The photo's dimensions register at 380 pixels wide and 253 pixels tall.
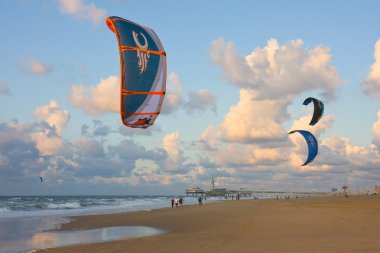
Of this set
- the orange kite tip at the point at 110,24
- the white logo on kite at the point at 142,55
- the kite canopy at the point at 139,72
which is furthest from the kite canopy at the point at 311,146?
the orange kite tip at the point at 110,24

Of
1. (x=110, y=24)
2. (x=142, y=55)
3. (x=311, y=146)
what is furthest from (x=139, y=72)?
(x=311, y=146)

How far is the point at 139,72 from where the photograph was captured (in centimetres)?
1292

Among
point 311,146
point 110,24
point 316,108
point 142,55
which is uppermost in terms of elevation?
point 316,108

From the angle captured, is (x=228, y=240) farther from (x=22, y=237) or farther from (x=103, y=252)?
(x=22, y=237)

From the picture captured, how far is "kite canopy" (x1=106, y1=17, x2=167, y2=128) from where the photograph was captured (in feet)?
40.9

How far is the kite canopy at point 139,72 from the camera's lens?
1247cm

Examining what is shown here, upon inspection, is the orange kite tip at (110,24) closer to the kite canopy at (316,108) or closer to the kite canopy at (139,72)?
the kite canopy at (139,72)

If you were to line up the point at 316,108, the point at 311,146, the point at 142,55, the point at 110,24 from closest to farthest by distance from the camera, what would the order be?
the point at 110,24 < the point at 142,55 < the point at 316,108 < the point at 311,146

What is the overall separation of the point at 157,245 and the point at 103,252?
2032 mm

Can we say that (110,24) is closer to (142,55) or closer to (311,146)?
(142,55)

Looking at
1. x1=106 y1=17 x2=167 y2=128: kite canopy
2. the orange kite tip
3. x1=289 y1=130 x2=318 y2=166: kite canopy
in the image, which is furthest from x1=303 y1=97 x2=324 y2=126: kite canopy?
the orange kite tip

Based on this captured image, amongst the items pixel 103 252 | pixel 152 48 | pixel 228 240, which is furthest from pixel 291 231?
pixel 152 48

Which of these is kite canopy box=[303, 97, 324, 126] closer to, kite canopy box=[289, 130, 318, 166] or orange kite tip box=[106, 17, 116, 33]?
kite canopy box=[289, 130, 318, 166]

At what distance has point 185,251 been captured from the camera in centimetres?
1256
